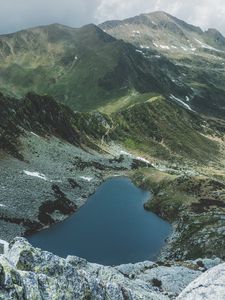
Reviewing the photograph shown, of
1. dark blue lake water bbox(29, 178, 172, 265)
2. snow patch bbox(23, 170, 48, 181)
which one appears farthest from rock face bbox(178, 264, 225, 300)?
snow patch bbox(23, 170, 48, 181)

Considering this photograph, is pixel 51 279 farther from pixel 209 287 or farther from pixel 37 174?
pixel 37 174

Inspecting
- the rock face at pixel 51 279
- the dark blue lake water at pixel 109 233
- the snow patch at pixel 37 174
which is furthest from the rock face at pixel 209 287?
the snow patch at pixel 37 174

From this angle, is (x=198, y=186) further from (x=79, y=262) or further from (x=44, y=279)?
(x=44, y=279)

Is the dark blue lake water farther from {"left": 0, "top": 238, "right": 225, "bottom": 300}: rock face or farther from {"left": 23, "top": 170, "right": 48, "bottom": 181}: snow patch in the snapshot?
{"left": 0, "top": 238, "right": 225, "bottom": 300}: rock face

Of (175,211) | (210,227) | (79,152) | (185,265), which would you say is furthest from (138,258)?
(79,152)

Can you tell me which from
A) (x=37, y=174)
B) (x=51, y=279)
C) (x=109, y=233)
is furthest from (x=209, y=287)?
(x=37, y=174)

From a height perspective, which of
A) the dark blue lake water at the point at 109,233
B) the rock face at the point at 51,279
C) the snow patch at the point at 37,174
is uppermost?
the rock face at the point at 51,279

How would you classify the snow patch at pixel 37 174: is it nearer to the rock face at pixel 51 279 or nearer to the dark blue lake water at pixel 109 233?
the dark blue lake water at pixel 109 233

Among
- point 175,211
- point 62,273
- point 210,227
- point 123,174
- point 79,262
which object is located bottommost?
point 123,174
